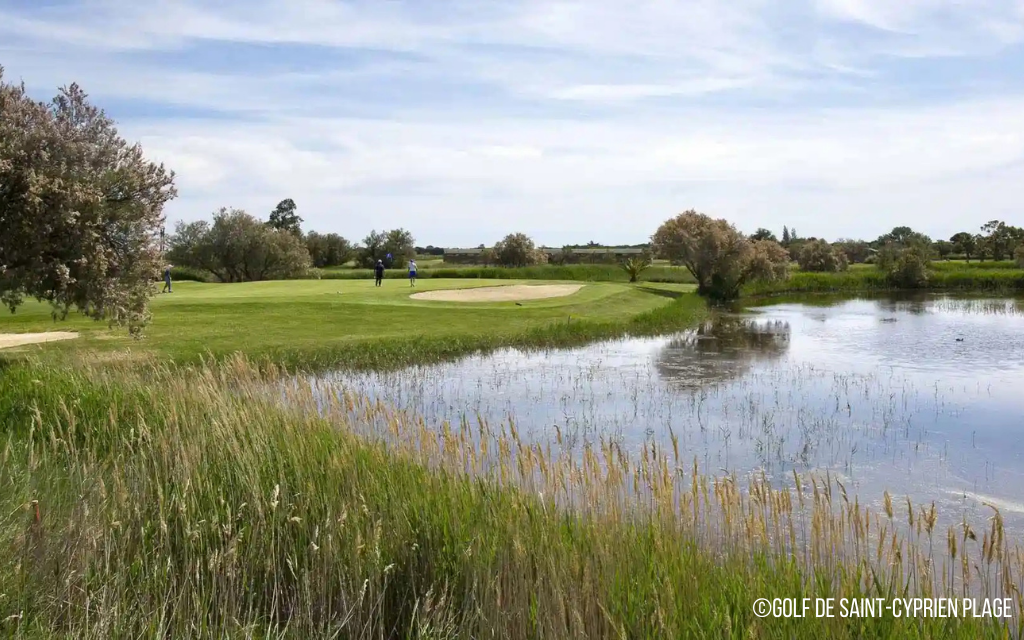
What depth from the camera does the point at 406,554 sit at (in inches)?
257

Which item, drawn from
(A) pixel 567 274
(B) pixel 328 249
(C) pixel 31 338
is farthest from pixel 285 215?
(C) pixel 31 338

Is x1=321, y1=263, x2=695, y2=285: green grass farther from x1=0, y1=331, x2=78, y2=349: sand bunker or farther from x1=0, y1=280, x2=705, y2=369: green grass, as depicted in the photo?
x1=0, y1=331, x2=78, y2=349: sand bunker

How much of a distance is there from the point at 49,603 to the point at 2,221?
14793 mm

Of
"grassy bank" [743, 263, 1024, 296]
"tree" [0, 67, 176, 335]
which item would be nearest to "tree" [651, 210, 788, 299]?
"grassy bank" [743, 263, 1024, 296]

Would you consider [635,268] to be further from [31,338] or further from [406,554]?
[406,554]

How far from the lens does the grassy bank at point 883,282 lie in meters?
64.1

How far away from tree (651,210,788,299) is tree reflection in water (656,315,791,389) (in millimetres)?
15155

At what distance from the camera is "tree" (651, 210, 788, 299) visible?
5412 centimetres

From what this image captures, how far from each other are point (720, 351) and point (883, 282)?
1863 inches

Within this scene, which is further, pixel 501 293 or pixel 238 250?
pixel 238 250

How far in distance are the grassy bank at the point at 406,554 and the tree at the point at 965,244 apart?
311 feet

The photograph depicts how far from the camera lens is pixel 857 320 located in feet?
130

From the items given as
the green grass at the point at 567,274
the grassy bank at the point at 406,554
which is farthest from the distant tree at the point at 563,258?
the grassy bank at the point at 406,554

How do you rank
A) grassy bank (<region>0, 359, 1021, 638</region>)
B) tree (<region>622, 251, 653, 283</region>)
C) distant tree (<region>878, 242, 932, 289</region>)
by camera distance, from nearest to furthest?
grassy bank (<region>0, 359, 1021, 638</region>) → distant tree (<region>878, 242, 932, 289</region>) → tree (<region>622, 251, 653, 283</region>)
